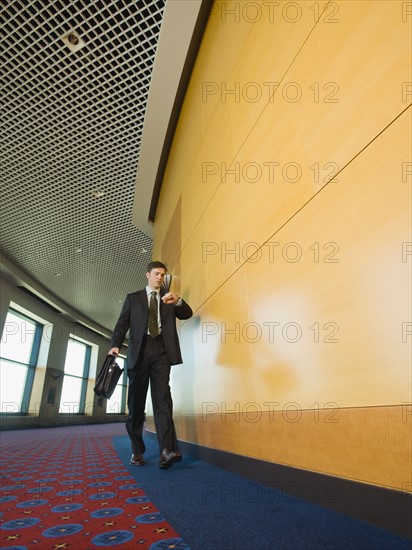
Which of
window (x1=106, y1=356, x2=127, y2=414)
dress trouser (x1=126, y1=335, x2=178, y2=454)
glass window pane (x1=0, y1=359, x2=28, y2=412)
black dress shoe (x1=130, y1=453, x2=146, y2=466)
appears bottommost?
window (x1=106, y1=356, x2=127, y2=414)

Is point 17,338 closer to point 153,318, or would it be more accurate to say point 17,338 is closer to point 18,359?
point 18,359

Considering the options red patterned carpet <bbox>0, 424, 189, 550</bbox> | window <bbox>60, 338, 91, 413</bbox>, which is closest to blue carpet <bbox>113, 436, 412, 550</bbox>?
red patterned carpet <bbox>0, 424, 189, 550</bbox>

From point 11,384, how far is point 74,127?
7906mm

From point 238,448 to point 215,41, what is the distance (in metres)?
3.49

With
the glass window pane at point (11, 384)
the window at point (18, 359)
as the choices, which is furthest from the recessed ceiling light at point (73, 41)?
the glass window pane at point (11, 384)

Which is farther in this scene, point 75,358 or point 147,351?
point 75,358

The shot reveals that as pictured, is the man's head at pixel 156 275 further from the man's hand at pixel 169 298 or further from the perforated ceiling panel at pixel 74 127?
the perforated ceiling panel at pixel 74 127

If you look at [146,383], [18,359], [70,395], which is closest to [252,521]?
[146,383]

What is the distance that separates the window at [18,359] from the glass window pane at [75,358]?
1636mm

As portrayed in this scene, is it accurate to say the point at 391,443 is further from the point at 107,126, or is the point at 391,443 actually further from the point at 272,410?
the point at 107,126

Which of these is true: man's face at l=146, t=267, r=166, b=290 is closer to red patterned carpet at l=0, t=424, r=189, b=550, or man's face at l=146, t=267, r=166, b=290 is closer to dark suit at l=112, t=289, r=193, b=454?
dark suit at l=112, t=289, r=193, b=454

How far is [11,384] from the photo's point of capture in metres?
8.87

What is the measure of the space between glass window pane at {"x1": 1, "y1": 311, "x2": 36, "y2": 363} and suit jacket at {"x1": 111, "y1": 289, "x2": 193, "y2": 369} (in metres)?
7.82

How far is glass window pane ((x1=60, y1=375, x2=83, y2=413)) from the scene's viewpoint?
1130 cm
